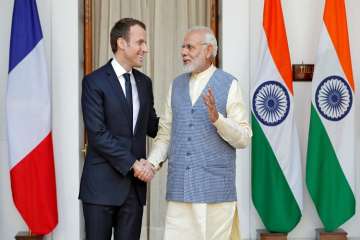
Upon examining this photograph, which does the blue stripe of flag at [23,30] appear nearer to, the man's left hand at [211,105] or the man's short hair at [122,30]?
the man's short hair at [122,30]

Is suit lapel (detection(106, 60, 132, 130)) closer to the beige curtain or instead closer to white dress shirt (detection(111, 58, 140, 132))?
white dress shirt (detection(111, 58, 140, 132))

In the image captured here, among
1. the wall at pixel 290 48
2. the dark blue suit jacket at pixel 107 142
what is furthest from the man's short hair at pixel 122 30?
the wall at pixel 290 48

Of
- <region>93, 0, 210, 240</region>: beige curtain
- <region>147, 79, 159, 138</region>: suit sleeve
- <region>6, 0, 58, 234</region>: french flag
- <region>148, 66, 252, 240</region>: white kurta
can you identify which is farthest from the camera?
<region>93, 0, 210, 240</region>: beige curtain

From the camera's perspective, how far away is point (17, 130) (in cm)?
449

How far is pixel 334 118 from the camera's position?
4.57 m

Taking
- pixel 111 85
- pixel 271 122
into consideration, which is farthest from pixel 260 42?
pixel 111 85

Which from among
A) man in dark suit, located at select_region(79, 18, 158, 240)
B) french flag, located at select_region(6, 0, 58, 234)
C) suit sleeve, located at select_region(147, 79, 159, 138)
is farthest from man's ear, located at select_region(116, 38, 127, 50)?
french flag, located at select_region(6, 0, 58, 234)

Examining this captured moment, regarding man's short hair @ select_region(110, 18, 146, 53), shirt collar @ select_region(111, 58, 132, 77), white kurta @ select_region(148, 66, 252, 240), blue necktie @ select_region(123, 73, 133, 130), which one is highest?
man's short hair @ select_region(110, 18, 146, 53)

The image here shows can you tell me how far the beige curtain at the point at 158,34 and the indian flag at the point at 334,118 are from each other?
101 cm

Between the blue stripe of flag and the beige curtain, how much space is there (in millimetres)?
585

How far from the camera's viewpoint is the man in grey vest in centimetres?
317

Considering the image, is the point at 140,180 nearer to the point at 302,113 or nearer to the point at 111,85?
the point at 111,85

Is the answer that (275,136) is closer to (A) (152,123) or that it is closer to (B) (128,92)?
(A) (152,123)

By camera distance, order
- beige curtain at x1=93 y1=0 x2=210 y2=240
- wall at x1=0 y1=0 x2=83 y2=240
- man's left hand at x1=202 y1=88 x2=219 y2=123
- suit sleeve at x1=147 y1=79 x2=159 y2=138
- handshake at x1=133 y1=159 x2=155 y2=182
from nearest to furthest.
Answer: man's left hand at x1=202 y1=88 x2=219 y2=123, handshake at x1=133 y1=159 x2=155 y2=182, suit sleeve at x1=147 y1=79 x2=159 y2=138, wall at x1=0 y1=0 x2=83 y2=240, beige curtain at x1=93 y1=0 x2=210 y2=240
